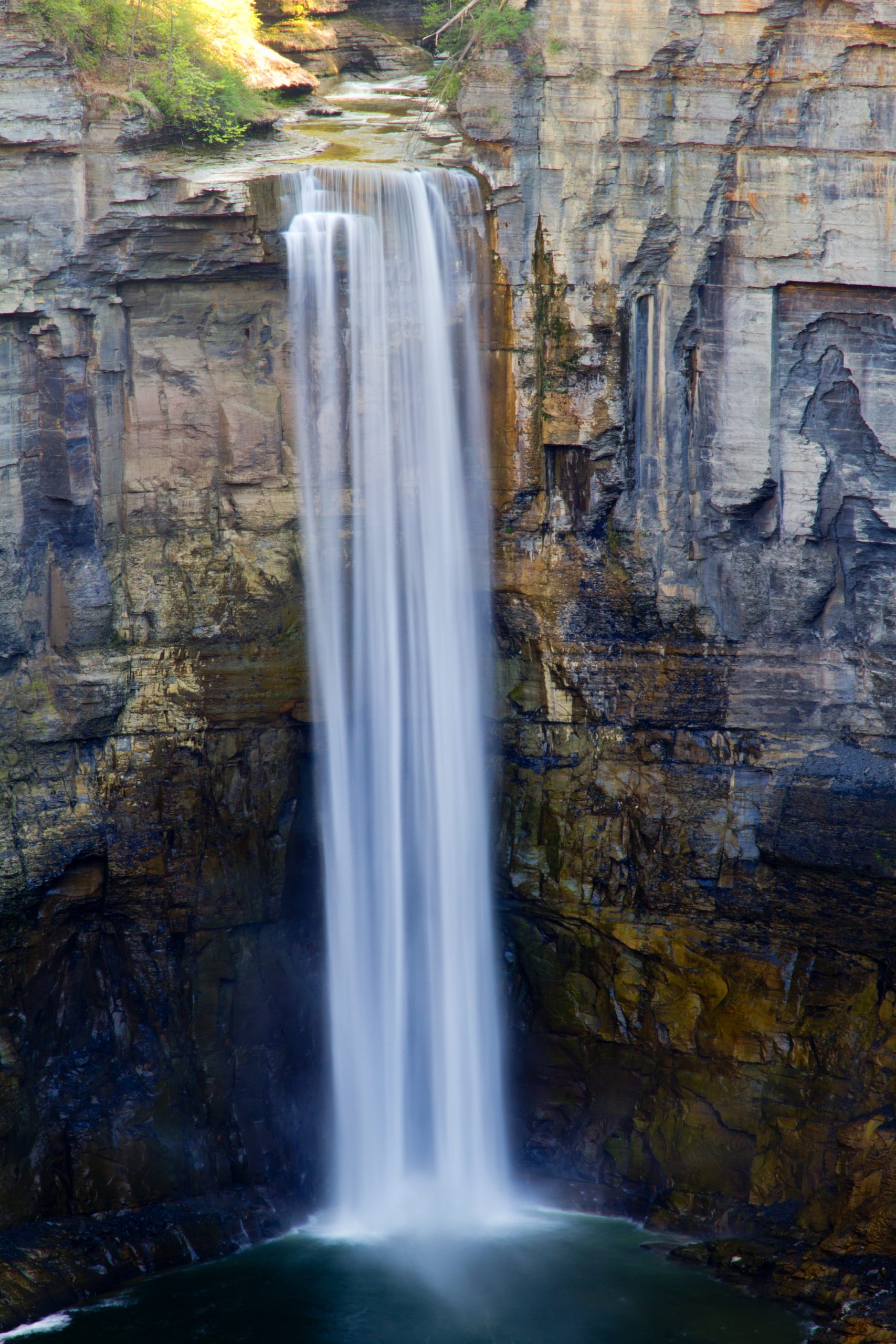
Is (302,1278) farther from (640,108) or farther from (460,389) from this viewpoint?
(640,108)

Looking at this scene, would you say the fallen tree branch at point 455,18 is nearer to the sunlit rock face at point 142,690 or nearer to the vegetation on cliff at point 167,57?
the vegetation on cliff at point 167,57

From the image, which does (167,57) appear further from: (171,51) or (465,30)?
(465,30)

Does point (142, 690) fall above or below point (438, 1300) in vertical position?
above

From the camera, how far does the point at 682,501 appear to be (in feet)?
70.0

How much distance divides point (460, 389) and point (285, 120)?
5.62 metres

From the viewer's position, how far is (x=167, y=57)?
20.7 metres

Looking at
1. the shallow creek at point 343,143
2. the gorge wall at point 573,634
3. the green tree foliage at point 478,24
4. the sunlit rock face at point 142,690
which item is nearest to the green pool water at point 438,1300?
the gorge wall at point 573,634

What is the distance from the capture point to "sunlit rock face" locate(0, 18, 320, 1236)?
19766mm

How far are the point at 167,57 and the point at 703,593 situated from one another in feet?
38.0

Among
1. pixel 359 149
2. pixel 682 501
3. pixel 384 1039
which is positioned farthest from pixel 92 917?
pixel 359 149

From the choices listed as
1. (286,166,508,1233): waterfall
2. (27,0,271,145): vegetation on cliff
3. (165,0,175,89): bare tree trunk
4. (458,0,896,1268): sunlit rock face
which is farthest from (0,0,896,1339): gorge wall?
(165,0,175,89): bare tree trunk

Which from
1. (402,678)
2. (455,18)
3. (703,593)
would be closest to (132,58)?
(455,18)

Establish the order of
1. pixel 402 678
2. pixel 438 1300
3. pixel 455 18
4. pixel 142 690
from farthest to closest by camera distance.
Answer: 1. pixel 402 678
2. pixel 455 18
3. pixel 142 690
4. pixel 438 1300

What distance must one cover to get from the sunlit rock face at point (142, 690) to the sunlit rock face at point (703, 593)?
12.9 feet
